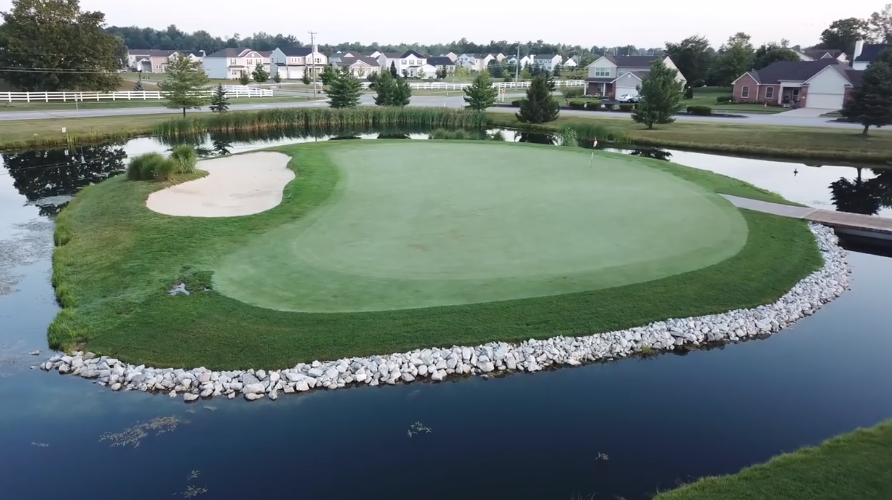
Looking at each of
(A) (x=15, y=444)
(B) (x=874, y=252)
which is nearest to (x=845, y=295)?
(B) (x=874, y=252)

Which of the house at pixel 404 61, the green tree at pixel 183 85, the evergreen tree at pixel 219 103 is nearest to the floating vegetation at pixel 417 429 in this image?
the green tree at pixel 183 85

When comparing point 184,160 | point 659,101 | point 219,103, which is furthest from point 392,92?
point 184,160

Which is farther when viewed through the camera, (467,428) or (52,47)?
(52,47)

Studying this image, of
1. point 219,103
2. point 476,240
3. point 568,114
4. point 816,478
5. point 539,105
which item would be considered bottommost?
point 816,478

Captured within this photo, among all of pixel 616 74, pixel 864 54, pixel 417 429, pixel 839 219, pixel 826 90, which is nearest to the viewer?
pixel 417 429

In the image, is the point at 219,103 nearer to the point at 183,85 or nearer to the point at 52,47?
the point at 183,85
